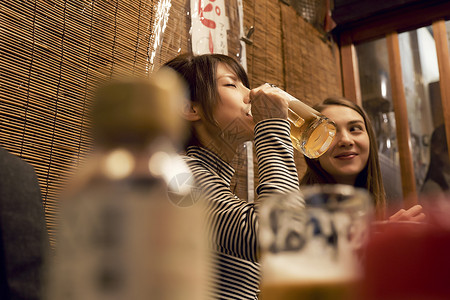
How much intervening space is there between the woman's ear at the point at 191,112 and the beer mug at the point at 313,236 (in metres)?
0.87

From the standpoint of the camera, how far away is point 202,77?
3.72 ft

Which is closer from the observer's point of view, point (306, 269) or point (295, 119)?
point (306, 269)

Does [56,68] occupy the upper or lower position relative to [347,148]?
upper

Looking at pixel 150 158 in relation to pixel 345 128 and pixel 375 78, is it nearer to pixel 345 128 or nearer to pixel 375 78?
pixel 345 128

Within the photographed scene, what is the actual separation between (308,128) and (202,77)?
301 mm

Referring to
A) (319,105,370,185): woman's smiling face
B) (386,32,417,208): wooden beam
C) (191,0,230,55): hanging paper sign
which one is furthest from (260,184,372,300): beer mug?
(386,32,417,208): wooden beam

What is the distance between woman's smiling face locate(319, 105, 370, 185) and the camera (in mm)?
1634

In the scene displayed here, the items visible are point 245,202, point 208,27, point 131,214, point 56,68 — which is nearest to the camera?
point 131,214

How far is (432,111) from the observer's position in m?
2.99

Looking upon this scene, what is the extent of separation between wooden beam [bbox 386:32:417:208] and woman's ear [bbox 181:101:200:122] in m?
2.05

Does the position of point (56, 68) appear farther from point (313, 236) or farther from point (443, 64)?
point (443, 64)

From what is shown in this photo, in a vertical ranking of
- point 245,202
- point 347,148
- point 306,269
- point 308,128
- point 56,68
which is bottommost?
point 306,269

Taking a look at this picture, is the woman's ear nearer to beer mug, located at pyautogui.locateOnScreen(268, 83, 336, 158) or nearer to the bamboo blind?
beer mug, located at pyautogui.locateOnScreen(268, 83, 336, 158)

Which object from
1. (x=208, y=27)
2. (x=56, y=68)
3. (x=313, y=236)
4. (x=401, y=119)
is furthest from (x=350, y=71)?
(x=313, y=236)
